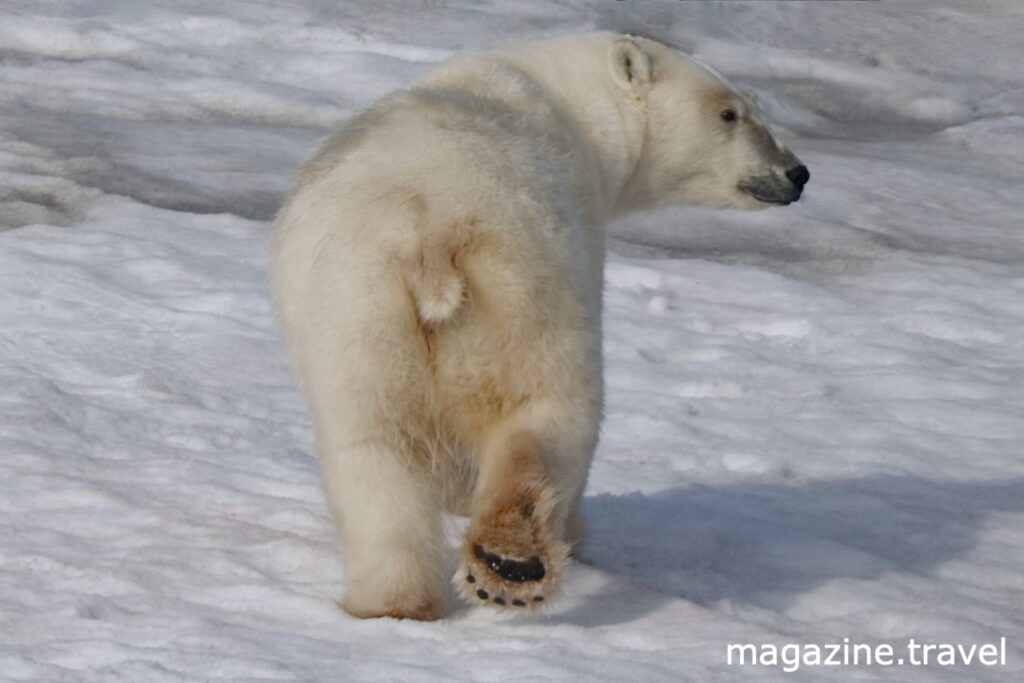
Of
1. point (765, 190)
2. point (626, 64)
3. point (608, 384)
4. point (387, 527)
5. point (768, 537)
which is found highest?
point (626, 64)

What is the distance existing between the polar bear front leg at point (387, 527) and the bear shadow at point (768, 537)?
1.15ft

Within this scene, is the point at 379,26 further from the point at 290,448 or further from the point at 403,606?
the point at 403,606

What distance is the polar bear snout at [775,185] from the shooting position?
4.39 metres

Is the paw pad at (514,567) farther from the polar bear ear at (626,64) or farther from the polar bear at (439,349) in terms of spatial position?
the polar bear ear at (626,64)

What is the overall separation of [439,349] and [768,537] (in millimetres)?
1426

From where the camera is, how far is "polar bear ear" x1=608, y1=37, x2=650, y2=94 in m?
4.09

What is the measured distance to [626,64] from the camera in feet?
13.5

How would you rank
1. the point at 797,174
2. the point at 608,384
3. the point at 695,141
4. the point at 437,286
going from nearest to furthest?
the point at 437,286 < the point at 695,141 < the point at 797,174 < the point at 608,384

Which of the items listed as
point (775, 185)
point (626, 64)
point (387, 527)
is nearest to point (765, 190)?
point (775, 185)

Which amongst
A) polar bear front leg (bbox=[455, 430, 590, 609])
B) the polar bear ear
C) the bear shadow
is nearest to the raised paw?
polar bear front leg (bbox=[455, 430, 590, 609])

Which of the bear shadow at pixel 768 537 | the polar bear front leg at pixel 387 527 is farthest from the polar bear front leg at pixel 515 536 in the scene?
the bear shadow at pixel 768 537

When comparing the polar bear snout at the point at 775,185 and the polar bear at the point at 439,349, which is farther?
the polar bear snout at the point at 775,185

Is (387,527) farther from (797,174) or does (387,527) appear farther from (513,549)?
(797,174)

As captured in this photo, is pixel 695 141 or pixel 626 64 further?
pixel 695 141
